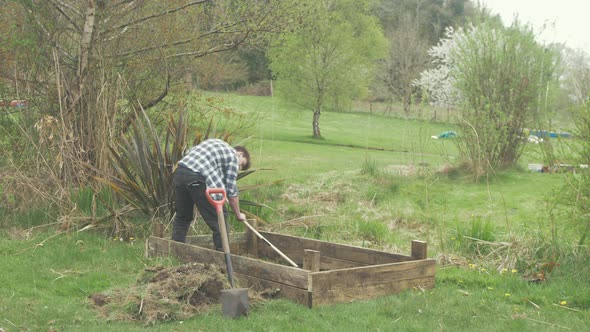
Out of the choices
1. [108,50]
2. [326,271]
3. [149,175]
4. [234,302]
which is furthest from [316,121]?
[234,302]

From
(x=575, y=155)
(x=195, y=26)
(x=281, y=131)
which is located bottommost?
(x=281, y=131)

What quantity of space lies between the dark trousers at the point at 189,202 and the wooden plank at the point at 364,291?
1.96m

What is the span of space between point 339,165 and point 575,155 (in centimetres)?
1102

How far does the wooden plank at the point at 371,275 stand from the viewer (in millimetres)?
6172

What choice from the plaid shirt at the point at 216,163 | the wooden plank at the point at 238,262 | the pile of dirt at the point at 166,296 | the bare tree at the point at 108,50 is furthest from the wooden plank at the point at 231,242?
the bare tree at the point at 108,50

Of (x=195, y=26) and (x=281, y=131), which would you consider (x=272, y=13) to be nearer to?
(x=195, y=26)

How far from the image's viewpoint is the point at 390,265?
6570 millimetres

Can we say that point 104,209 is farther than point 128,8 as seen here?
No

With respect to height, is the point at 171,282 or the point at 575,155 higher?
the point at 575,155

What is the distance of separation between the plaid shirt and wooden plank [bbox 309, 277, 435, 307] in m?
1.88

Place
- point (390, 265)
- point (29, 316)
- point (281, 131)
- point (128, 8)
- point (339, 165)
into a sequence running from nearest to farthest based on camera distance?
point (29, 316)
point (390, 265)
point (128, 8)
point (339, 165)
point (281, 131)

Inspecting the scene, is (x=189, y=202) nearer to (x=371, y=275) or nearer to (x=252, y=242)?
(x=252, y=242)

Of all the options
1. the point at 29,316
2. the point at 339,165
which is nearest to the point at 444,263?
the point at 29,316

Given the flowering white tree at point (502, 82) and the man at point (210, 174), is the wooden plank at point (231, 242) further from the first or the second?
the flowering white tree at point (502, 82)
